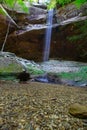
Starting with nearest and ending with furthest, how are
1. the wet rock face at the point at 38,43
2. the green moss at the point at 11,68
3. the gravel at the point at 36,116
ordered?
the gravel at the point at 36,116 → the green moss at the point at 11,68 → the wet rock face at the point at 38,43

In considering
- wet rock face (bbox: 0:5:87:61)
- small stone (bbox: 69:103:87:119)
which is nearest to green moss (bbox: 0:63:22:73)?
small stone (bbox: 69:103:87:119)

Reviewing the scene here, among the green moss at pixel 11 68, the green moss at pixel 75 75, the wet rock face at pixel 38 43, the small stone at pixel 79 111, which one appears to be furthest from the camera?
the wet rock face at pixel 38 43

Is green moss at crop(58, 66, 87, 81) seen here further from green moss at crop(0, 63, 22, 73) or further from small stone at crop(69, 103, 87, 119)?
small stone at crop(69, 103, 87, 119)

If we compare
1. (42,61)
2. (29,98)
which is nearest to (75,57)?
(42,61)

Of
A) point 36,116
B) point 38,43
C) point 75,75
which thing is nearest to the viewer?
point 36,116

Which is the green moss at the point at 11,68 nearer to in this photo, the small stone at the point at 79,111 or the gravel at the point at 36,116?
the gravel at the point at 36,116

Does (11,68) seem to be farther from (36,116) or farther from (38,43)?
(38,43)

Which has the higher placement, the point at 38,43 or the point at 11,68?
the point at 38,43

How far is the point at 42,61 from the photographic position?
19.0 m

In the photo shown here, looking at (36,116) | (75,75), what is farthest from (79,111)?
(75,75)

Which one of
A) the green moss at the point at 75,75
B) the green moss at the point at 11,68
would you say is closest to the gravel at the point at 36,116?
the green moss at the point at 11,68

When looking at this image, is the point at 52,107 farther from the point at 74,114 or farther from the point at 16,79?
the point at 16,79

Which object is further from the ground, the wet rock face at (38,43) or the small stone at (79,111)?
the wet rock face at (38,43)

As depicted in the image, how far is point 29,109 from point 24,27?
1654 centimetres
